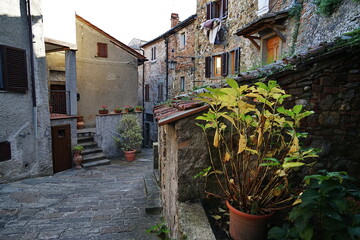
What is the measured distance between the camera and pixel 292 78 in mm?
2664

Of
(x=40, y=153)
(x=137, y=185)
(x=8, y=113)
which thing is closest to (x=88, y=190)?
(x=137, y=185)

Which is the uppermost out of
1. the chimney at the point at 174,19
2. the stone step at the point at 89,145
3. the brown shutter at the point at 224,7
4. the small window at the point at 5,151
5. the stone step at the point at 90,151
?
the chimney at the point at 174,19

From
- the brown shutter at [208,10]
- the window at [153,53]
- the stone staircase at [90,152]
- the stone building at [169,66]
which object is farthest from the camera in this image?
the window at [153,53]

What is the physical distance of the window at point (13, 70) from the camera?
6.41 m

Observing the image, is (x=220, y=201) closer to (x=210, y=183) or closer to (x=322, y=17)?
(x=210, y=183)

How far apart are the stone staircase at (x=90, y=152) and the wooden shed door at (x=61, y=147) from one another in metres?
0.72

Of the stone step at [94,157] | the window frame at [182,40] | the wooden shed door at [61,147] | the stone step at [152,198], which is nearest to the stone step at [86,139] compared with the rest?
the stone step at [94,157]

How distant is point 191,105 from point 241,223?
1.42 m

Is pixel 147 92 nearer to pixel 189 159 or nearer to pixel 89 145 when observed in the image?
pixel 89 145

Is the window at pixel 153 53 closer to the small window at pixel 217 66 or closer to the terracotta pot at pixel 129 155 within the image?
the small window at pixel 217 66

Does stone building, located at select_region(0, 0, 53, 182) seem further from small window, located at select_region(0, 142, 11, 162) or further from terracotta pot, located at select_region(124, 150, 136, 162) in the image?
terracotta pot, located at select_region(124, 150, 136, 162)

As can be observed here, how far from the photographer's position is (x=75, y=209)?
16.2 feet

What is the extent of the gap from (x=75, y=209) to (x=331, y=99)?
17.8ft

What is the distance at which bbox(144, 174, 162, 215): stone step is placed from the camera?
4609 mm
